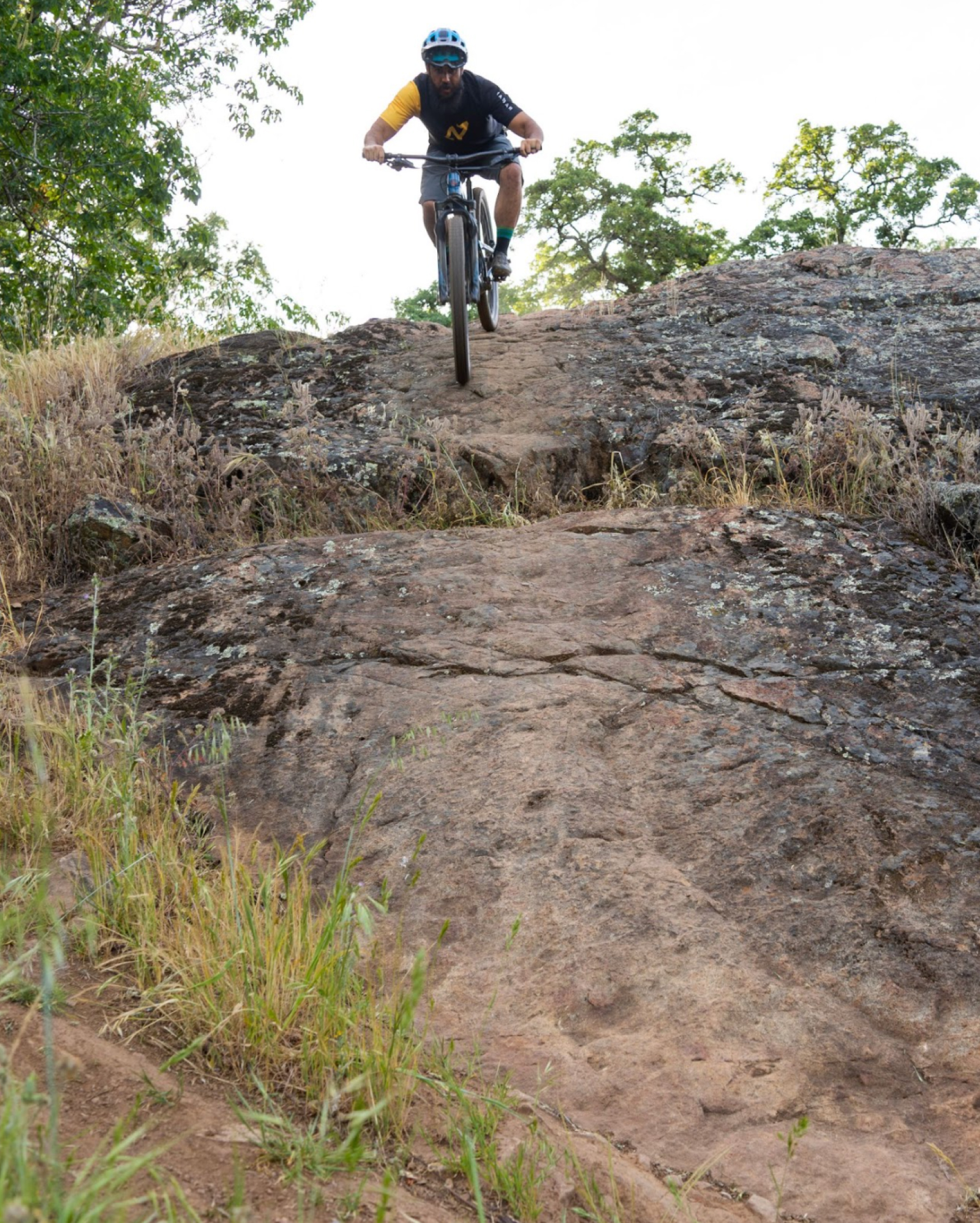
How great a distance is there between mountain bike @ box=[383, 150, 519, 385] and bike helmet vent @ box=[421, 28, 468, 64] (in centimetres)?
57

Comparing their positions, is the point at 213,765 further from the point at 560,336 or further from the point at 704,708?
the point at 560,336

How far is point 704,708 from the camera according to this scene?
3.42 meters

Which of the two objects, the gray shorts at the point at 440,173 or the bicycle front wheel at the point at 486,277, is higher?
the gray shorts at the point at 440,173

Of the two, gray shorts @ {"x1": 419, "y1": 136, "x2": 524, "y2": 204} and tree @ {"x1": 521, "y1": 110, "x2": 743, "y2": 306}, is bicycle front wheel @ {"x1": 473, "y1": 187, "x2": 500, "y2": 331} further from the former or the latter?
tree @ {"x1": 521, "y1": 110, "x2": 743, "y2": 306}

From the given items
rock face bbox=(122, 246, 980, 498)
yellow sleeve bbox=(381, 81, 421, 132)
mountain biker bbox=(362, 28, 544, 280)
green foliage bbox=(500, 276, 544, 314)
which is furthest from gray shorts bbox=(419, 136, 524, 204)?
green foliage bbox=(500, 276, 544, 314)

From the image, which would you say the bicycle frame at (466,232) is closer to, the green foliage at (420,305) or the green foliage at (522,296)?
the green foliage at (420,305)

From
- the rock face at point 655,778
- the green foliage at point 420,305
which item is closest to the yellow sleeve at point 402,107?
the rock face at point 655,778

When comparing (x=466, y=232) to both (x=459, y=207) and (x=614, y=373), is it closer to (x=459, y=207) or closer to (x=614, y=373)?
(x=459, y=207)

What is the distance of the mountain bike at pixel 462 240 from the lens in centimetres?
627

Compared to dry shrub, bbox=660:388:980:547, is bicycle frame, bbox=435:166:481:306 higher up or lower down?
higher up

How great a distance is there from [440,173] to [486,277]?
2.42ft

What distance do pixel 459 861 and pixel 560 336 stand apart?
16.2 feet

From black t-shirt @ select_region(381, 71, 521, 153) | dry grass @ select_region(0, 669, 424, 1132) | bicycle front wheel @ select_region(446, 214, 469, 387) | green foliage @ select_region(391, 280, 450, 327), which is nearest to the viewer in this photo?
dry grass @ select_region(0, 669, 424, 1132)

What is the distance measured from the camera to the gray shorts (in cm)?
680
